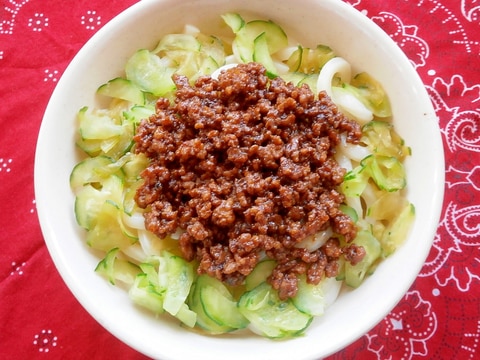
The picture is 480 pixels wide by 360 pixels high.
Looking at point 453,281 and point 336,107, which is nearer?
point 336,107

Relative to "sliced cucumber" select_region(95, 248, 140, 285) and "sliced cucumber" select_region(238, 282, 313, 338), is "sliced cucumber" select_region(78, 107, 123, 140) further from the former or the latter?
"sliced cucumber" select_region(238, 282, 313, 338)

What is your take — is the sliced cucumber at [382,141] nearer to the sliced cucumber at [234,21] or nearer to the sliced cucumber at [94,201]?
the sliced cucumber at [234,21]

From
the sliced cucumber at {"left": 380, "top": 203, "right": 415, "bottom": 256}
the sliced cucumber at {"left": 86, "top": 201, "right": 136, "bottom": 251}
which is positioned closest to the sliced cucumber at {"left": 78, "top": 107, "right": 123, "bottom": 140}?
the sliced cucumber at {"left": 86, "top": 201, "right": 136, "bottom": 251}

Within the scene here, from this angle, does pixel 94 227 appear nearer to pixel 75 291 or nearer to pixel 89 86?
pixel 75 291

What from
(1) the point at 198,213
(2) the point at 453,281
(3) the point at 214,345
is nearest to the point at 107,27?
(1) the point at 198,213

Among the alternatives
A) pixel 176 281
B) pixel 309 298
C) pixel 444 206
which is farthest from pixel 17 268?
pixel 444 206

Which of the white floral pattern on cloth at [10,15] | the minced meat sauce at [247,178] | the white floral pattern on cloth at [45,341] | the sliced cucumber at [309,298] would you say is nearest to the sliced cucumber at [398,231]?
the minced meat sauce at [247,178]

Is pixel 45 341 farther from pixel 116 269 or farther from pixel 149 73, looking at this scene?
pixel 149 73
